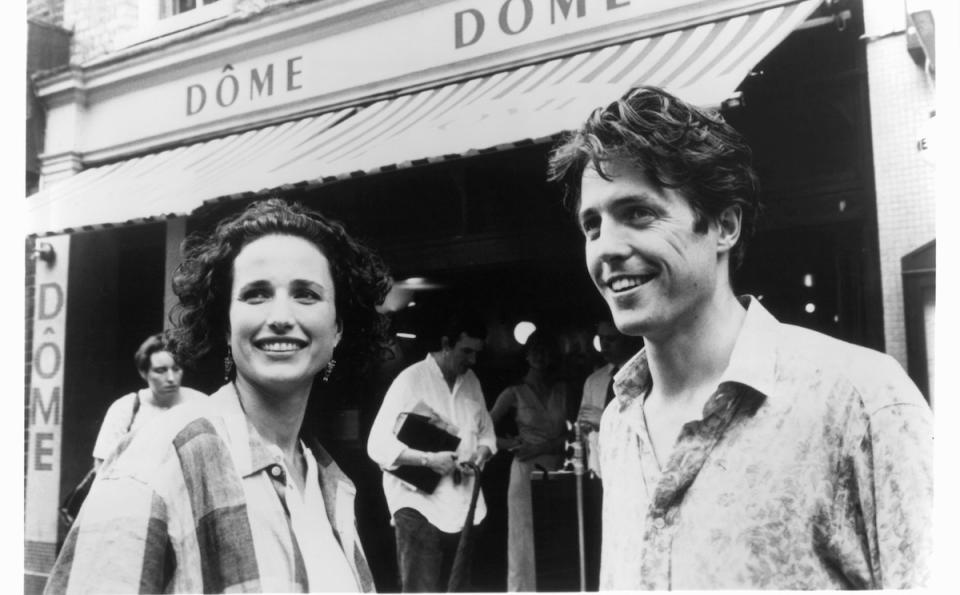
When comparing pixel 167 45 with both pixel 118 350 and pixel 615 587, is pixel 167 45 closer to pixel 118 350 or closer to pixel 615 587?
pixel 118 350

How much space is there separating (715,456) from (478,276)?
144cm

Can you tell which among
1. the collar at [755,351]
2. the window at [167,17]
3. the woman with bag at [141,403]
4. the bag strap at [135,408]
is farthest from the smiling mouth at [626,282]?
the window at [167,17]

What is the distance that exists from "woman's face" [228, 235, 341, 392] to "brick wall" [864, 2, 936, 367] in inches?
83.2

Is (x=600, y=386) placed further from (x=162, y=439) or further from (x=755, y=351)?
(x=162, y=439)

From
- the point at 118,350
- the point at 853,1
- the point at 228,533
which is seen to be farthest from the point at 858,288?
the point at 118,350

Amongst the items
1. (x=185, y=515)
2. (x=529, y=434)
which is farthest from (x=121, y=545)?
(x=529, y=434)

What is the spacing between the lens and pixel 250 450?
3.23 meters

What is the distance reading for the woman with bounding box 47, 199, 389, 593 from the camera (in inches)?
116

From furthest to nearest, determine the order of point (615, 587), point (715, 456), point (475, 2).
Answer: point (475, 2) → point (615, 587) → point (715, 456)

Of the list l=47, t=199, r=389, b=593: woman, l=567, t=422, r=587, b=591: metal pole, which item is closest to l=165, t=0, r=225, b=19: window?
l=47, t=199, r=389, b=593: woman

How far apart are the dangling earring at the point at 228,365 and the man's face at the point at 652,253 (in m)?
1.47

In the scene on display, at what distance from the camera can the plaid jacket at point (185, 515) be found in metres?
2.89

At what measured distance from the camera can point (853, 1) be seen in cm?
338
